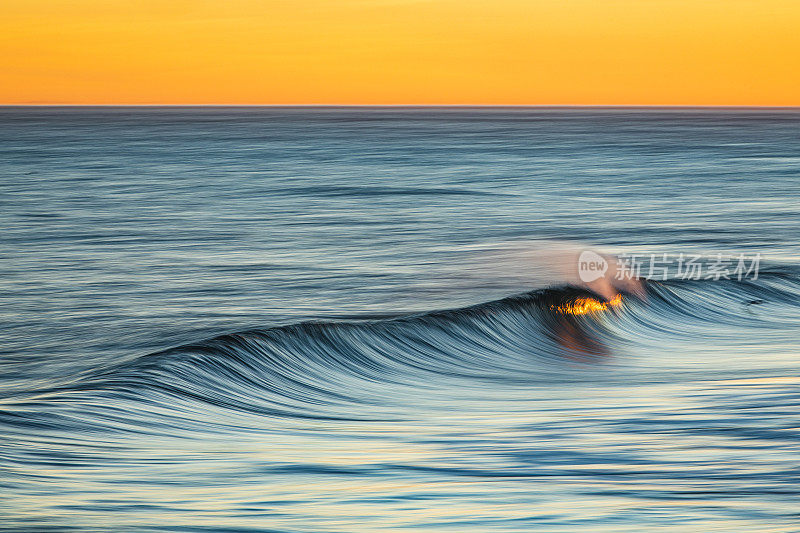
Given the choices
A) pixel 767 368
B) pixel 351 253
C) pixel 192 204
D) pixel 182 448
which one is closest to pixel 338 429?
pixel 182 448

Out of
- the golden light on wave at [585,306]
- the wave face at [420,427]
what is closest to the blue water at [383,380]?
the wave face at [420,427]

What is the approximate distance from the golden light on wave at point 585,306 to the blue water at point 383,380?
136 mm

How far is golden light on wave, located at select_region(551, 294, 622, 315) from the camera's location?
54.7 ft

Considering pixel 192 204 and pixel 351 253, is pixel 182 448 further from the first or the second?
pixel 192 204

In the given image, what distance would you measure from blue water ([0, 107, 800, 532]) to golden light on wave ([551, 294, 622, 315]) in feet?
0.45

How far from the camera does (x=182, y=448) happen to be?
8.36 m

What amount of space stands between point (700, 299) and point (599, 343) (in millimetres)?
4012

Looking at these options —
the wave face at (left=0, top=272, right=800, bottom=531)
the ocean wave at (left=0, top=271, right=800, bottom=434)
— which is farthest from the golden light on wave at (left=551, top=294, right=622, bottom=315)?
the wave face at (left=0, top=272, right=800, bottom=531)

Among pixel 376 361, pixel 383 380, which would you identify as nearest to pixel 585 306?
pixel 376 361

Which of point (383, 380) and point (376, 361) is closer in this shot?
point (383, 380)

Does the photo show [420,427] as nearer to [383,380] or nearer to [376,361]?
[383,380]

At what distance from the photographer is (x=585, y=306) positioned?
17.0m

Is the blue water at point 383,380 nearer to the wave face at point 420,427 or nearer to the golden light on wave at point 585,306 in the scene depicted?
the wave face at point 420,427

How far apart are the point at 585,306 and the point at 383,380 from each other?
5823 millimetres
